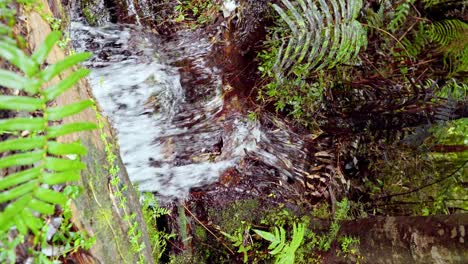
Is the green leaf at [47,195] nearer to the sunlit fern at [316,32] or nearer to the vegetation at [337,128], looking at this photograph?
the vegetation at [337,128]

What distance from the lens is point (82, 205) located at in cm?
178

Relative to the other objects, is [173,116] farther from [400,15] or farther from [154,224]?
[400,15]

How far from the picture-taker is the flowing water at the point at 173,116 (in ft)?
9.77

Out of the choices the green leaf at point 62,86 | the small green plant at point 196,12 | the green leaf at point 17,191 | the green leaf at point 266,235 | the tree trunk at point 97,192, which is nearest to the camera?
the green leaf at point 17,191

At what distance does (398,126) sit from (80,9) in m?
2.70

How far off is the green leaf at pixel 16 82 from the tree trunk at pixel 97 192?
40 cm

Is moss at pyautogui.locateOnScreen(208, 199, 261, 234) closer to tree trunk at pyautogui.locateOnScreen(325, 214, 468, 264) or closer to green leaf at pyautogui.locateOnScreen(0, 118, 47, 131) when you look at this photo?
tree trunk at pyautogui.locateOnScreen(325, 214, 468, 264)

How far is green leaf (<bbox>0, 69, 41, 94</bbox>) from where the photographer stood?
1.18 meters

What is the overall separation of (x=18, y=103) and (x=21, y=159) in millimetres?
169

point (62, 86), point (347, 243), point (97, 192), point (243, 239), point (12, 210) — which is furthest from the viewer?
point (243, 239)

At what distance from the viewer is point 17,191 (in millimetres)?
1182

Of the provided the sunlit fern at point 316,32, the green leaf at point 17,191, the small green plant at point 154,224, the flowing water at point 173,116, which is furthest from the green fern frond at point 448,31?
the green leaf at point 17,191

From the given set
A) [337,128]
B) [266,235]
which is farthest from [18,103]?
[337,128]

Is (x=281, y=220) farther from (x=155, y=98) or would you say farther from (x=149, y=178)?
(x=155, y=98)
